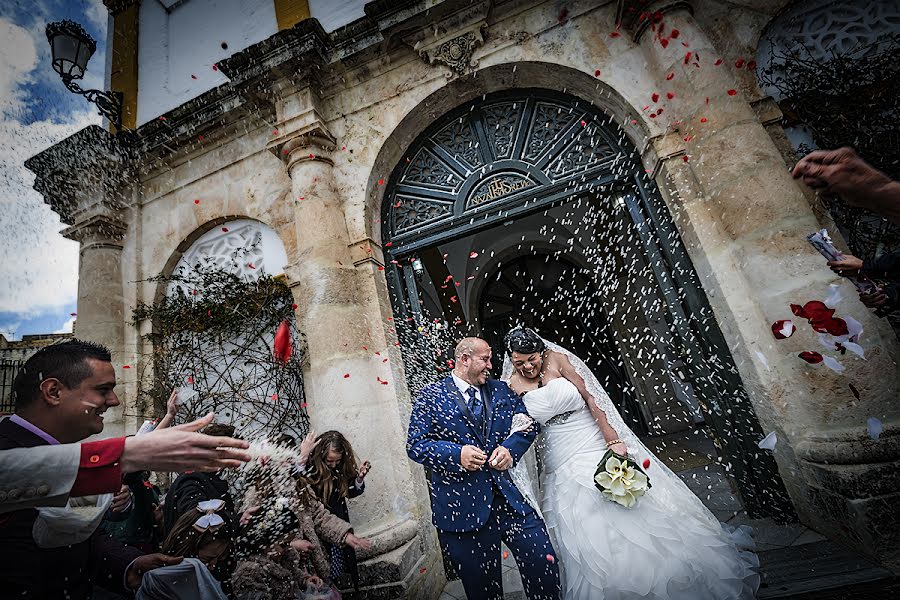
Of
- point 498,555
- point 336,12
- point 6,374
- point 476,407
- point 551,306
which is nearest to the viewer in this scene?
point 498,555

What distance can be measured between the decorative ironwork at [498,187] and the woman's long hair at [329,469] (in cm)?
296

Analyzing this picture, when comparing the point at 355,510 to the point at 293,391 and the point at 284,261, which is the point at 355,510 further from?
the point at 284,261

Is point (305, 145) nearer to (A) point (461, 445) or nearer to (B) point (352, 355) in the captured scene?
(B) point (352, 355)

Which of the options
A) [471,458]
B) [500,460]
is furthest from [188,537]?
[500,460]

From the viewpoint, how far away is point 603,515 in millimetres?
2693

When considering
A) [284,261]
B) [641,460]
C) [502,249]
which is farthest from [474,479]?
[502,249]

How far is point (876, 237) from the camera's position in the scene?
3.28m

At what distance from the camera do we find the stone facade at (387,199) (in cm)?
287

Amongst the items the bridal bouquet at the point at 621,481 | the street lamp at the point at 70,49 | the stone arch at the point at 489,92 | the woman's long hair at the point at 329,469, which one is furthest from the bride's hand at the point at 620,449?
the street lamp at the point at 70,49

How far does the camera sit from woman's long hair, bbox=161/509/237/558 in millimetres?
2119

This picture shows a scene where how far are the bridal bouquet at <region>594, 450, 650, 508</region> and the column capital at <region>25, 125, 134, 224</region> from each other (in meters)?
7.37

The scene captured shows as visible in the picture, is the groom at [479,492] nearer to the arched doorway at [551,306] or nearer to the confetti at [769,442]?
the confetti at [769,442]

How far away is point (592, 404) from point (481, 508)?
1324mm

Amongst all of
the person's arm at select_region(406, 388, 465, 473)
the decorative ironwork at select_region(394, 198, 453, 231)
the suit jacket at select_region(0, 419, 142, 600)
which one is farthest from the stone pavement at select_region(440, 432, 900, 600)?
the decorative ironwork at select_region(394, 198, 453, 231)
